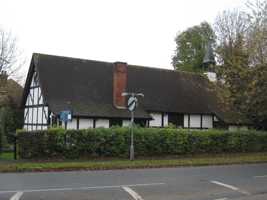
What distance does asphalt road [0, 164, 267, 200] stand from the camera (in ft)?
34.9

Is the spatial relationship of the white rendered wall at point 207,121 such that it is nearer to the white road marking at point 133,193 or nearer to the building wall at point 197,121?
the building wall at point 197,121

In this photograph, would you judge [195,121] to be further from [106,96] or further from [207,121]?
[106,96]

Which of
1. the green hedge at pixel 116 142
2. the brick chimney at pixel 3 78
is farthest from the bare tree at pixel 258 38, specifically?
the brick chimney at pixel 3 78

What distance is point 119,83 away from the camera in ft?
112

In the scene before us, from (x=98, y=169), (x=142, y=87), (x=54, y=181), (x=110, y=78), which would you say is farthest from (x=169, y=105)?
(x=54, y=181)

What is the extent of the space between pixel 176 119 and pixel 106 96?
6.35 meters

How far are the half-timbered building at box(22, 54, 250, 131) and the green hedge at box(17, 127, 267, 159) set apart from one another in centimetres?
722

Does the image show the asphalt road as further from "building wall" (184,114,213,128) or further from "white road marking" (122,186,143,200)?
"building wall" (184,114,213,128)

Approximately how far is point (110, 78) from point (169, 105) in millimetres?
5607

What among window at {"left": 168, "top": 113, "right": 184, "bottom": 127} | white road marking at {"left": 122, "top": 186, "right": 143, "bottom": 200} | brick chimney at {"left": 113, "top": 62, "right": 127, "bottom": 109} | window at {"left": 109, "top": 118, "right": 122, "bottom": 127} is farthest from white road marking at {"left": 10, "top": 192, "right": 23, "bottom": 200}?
window at {"left": 168, "top": 113, "right": 184, "bottom": 127}

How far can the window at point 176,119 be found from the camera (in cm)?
3538

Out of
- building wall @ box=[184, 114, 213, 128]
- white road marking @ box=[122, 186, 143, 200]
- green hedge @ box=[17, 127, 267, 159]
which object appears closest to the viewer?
white road marking @ box=[122, 186, 143, 200]

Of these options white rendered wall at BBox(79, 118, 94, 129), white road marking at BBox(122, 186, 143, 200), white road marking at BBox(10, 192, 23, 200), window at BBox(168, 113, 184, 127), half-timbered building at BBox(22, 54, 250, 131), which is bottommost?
white road marking at BBox(10, 192, 23, 200)

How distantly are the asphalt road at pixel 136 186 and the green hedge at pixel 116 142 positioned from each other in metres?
6.54
